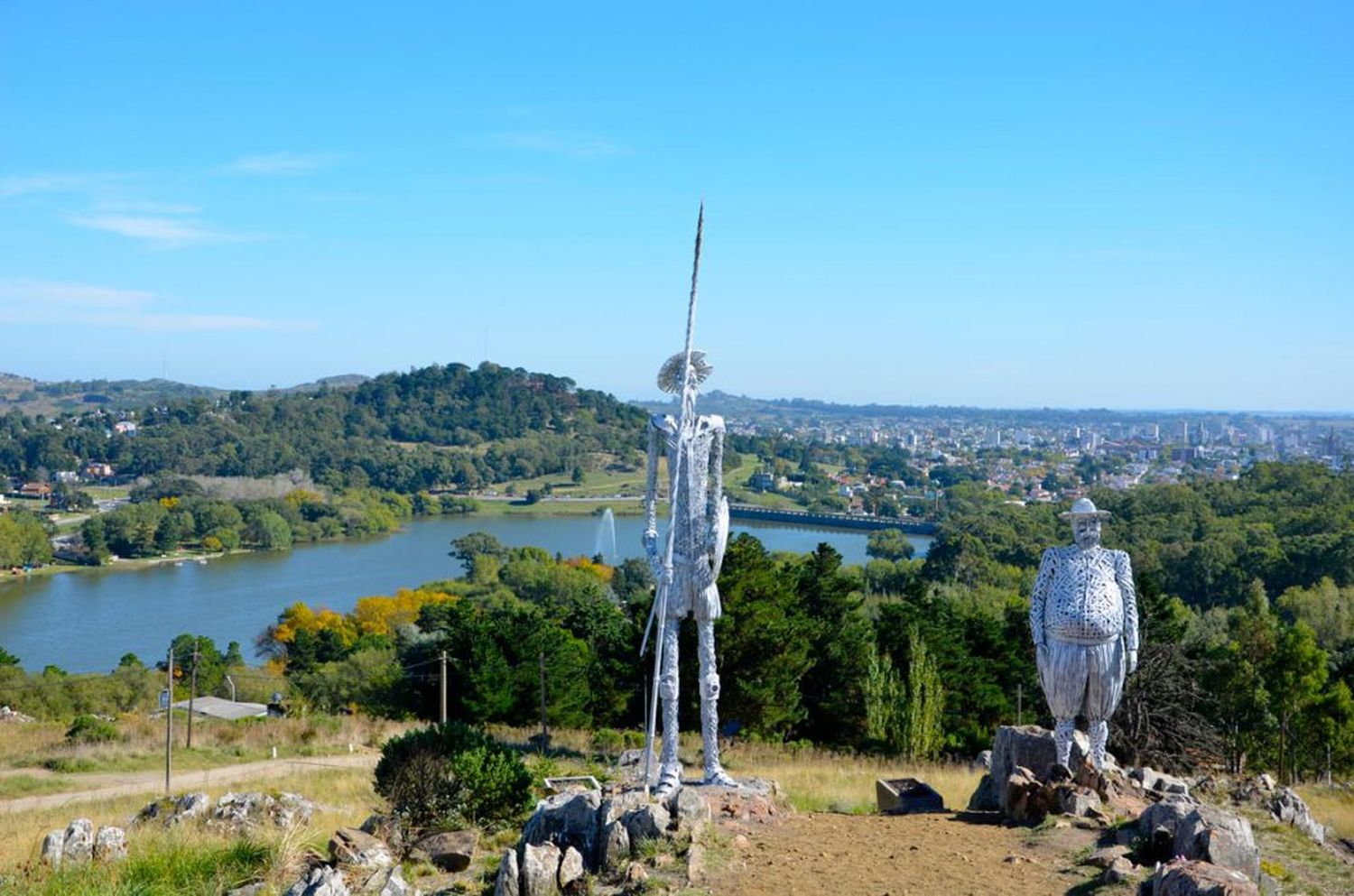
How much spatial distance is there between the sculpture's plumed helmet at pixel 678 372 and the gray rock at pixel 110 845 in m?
5.13

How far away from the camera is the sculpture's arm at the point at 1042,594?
9.11 m

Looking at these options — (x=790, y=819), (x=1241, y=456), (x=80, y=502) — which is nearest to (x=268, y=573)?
(x=80, y=502)

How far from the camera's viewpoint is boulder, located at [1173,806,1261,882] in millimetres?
6711

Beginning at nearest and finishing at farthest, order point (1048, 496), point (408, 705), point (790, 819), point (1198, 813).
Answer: point (1198, 813) < point (790, 819) < point (408, 705) < point (1048, 496)

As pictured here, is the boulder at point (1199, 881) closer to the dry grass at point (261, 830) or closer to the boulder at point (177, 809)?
the dry grass at point (261, 830)

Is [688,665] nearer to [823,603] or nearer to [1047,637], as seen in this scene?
[823,603]

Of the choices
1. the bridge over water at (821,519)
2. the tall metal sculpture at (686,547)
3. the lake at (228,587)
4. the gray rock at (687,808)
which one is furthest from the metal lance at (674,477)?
the bridge over water at (821,519)

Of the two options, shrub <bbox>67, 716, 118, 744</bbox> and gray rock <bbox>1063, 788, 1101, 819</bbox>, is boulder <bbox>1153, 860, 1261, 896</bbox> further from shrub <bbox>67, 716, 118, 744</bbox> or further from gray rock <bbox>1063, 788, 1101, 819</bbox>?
shrub <bbox>67, 716, 118, 744</bbox>

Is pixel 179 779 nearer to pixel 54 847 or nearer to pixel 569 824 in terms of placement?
pixel 54 847

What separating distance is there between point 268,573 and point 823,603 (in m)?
43.5

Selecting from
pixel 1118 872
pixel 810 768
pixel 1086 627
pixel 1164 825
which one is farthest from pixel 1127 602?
pixel 810 768

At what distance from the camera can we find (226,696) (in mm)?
25844

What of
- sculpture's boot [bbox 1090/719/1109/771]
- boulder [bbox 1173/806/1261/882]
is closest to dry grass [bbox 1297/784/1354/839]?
sculpture's boot [bbox 1090/719/1109/771]

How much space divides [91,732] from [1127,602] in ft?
43.8
